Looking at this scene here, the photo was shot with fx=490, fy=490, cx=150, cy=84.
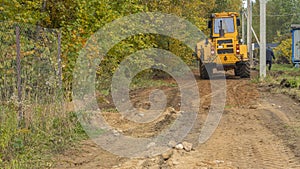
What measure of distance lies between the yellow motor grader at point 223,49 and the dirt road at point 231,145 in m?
8.89

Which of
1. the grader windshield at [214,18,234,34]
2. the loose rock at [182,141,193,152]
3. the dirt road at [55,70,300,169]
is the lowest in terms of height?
the dirt road at [55,70,300,169]

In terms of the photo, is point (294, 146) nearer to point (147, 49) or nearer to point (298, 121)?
point (298, 121)

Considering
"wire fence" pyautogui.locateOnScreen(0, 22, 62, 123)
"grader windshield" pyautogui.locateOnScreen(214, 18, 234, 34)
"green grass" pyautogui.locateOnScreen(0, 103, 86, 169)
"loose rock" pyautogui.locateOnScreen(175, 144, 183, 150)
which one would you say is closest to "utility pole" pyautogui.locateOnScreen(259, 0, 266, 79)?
"grader windshield" pyautogui.locateOnScreen(214, 18, 234, 34)

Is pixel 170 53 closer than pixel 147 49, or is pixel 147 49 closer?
pixel 147 49

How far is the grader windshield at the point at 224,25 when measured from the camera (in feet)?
77.9

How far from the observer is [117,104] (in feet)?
47.9

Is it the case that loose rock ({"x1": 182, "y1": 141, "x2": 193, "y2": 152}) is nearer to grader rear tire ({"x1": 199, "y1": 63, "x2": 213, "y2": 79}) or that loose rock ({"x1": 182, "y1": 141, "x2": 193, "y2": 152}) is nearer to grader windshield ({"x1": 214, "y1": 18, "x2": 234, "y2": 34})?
grader rear tire ({"x1": 199, "y1": 63, "x2": 213, "y2": 79})

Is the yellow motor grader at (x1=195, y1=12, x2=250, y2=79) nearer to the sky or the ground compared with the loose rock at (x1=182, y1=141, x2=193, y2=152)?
nearer to the sky

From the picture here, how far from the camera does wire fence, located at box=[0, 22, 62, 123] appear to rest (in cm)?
816

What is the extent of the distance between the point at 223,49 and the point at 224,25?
4.97ft

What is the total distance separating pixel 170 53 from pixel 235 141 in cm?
1653

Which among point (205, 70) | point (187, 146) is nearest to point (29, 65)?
point (187, 146)

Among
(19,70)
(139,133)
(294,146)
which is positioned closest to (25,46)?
(19,70)

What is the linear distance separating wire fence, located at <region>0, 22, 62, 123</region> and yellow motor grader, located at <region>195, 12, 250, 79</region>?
13.7 meters
